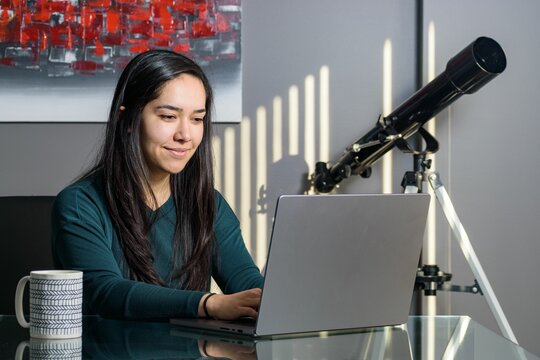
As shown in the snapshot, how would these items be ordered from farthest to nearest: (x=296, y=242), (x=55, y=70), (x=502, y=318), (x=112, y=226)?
(x=55, y=70)
(x=502, y=318)
(x=112, y=226)
(x=296, y=242)

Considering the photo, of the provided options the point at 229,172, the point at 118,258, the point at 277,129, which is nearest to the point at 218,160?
the point at 229,172

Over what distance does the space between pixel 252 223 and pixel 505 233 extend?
0.91 metres

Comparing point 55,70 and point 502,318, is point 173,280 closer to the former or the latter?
point 502,318

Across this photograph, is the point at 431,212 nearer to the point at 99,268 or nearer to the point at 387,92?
the point at 387,92

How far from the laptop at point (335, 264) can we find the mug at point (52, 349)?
9.1 inches

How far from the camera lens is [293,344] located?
1.25m

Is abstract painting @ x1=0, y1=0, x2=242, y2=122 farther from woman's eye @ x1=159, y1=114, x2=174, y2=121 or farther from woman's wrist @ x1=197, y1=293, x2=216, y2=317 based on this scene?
woman's wrist @ x1=197, y1=293, x2=216, y2=317

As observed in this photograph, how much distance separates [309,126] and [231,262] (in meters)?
1.26

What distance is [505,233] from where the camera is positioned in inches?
122

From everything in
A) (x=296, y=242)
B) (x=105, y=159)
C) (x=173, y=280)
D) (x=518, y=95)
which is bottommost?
(x=173, y=280)

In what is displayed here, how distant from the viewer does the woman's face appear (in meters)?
1.81

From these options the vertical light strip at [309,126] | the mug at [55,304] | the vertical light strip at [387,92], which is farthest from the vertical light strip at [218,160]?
the mug at [55,304]

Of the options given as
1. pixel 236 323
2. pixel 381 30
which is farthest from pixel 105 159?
pixel 381 30

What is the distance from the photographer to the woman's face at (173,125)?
5.95 ft
